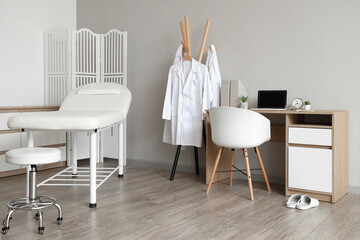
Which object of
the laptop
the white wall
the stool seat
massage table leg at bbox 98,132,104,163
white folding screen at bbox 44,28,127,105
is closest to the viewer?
the stool seat

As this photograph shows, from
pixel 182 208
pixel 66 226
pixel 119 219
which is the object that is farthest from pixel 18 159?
pixel 182 208

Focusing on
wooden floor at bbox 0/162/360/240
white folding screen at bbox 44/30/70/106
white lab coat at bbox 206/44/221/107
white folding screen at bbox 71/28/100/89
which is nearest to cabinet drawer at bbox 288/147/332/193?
wooden floor at bbox 0/162/360/240

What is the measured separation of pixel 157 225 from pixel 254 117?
119 centimetres

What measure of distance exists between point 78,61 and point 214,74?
1776 millimetres

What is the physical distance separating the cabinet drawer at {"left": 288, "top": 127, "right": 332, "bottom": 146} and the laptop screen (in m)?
0.41

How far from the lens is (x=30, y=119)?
285cm

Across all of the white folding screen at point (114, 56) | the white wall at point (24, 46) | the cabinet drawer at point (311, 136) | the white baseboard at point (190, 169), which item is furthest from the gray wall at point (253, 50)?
the white wall at point (24, 46)

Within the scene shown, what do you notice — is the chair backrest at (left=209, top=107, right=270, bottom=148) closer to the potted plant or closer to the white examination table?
the potted plant

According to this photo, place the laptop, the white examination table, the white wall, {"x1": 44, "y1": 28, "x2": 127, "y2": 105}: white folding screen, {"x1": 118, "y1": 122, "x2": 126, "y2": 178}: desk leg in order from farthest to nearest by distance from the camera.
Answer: {"x1": 44, "y1": 28, "x2": 127, "y2": 105}: white folding screen < the white wall < {"x1": 118, "y1": 122, "x2": 126, "y2": 178}: desk leg < the laptop < the white examination table

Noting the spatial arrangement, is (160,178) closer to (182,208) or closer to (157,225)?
(182,208)

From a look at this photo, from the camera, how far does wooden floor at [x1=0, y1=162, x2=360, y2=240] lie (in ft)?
7.96

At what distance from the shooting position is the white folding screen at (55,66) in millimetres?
4844

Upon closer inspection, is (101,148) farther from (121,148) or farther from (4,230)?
(4,230)

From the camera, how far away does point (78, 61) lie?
4828 millimetres
